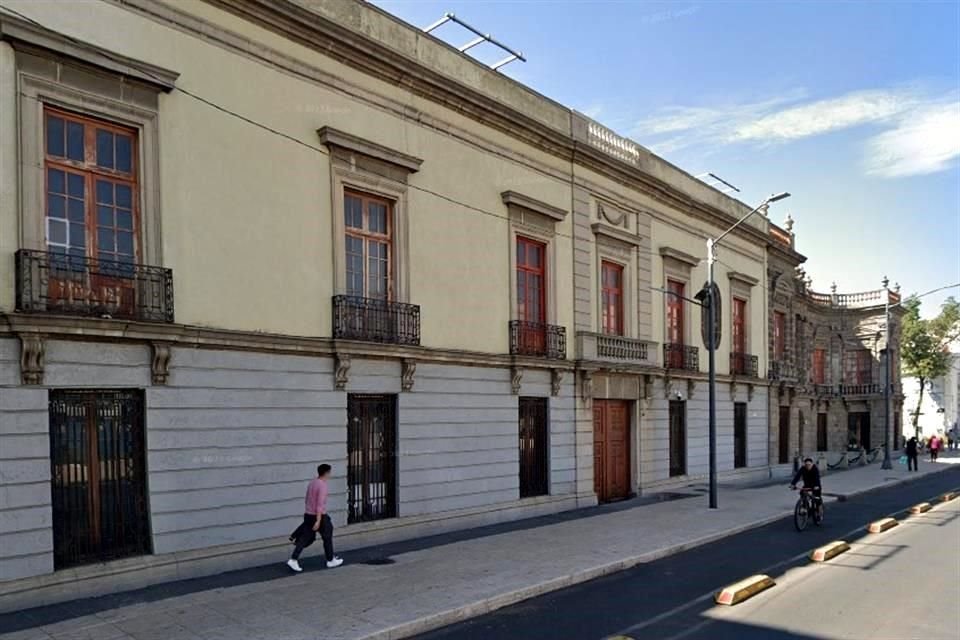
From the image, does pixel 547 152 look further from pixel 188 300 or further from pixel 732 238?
pixel 732 238

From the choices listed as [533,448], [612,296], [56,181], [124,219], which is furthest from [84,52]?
[612,296]

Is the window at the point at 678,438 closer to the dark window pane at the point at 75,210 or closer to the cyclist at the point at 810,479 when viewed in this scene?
the cyclist at the point at 810,479

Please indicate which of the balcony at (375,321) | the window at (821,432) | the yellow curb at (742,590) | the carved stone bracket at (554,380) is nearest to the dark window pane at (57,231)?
the balcony at (375,321)

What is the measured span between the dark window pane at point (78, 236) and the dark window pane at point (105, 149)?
944 mm

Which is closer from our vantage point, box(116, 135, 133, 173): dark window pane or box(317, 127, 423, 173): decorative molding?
box(116, 135, 133, 173): dark window pane

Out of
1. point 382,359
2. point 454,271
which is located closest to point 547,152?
point 454,271

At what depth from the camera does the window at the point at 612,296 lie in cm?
2005

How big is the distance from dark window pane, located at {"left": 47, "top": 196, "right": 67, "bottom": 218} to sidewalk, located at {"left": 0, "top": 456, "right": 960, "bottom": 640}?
4.91 m

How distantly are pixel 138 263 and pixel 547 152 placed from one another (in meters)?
10.6

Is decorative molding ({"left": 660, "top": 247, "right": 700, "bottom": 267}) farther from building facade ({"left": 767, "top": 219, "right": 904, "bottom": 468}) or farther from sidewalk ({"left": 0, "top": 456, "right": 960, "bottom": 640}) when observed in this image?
building facade ({"left": 767, "top": 219, "right": 904, "bottom": 468})

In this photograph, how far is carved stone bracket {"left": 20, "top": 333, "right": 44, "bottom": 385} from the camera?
28.8 feet

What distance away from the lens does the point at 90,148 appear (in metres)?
9.86

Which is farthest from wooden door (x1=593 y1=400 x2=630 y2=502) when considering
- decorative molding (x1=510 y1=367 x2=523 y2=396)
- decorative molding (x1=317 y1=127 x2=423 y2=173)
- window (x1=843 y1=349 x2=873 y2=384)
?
window (x1=843 y1=349 x2=873 y2=384)

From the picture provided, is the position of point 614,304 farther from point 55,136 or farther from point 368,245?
point 55,136
